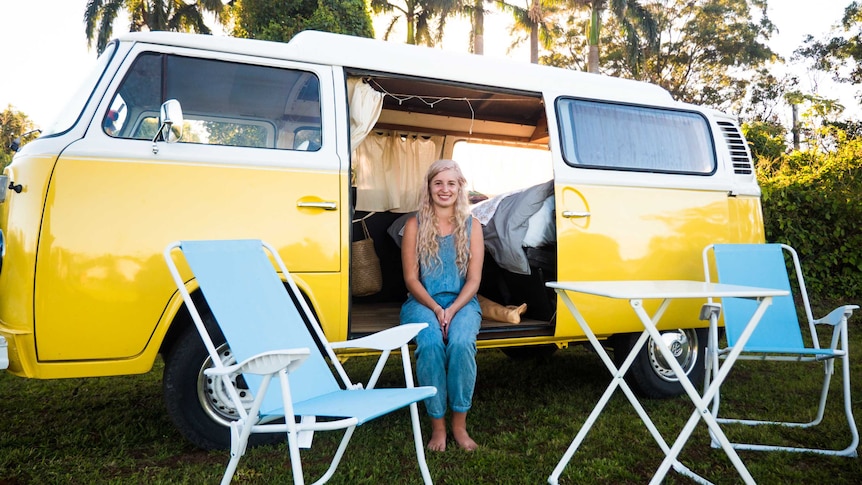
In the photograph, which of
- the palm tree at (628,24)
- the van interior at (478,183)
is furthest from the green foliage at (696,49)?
the van interior at (478,183)

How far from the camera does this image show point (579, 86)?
4.17 meters

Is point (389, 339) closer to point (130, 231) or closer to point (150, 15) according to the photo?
point (130, 231)

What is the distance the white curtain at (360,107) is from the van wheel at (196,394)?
1409 millimetres

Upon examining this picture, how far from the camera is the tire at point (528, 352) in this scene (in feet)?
18.3

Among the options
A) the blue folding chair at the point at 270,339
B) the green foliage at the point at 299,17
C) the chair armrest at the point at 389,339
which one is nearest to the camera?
the blue folding chair at the point at 270,339

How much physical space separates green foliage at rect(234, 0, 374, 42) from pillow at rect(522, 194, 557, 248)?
941 cm

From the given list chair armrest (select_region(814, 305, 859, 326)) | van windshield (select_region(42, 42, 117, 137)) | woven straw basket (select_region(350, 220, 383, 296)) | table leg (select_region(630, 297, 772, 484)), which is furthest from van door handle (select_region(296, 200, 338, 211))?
chair armrest (select_region(814, 305, 859, 326))

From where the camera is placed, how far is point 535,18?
19641 millimetres

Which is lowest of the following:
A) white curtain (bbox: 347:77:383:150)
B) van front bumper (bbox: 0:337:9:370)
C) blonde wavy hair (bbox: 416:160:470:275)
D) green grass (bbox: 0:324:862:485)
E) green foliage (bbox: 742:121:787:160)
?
green grass (bbox: 0:324:862:485)

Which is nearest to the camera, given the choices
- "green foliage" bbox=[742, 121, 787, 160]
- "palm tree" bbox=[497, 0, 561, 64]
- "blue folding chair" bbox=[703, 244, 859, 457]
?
"blue folding chair" bbox=[703, 244, 859, 457]

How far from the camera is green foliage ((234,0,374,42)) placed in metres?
12.3

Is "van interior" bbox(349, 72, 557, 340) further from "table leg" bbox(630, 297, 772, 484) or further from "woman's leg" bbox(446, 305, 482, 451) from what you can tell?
"table leg" bbox(630, 297, 772, 484)

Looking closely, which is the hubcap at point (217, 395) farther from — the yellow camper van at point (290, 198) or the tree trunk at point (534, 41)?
the tree trunk at point (534, 41)

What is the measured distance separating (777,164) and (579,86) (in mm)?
9336
